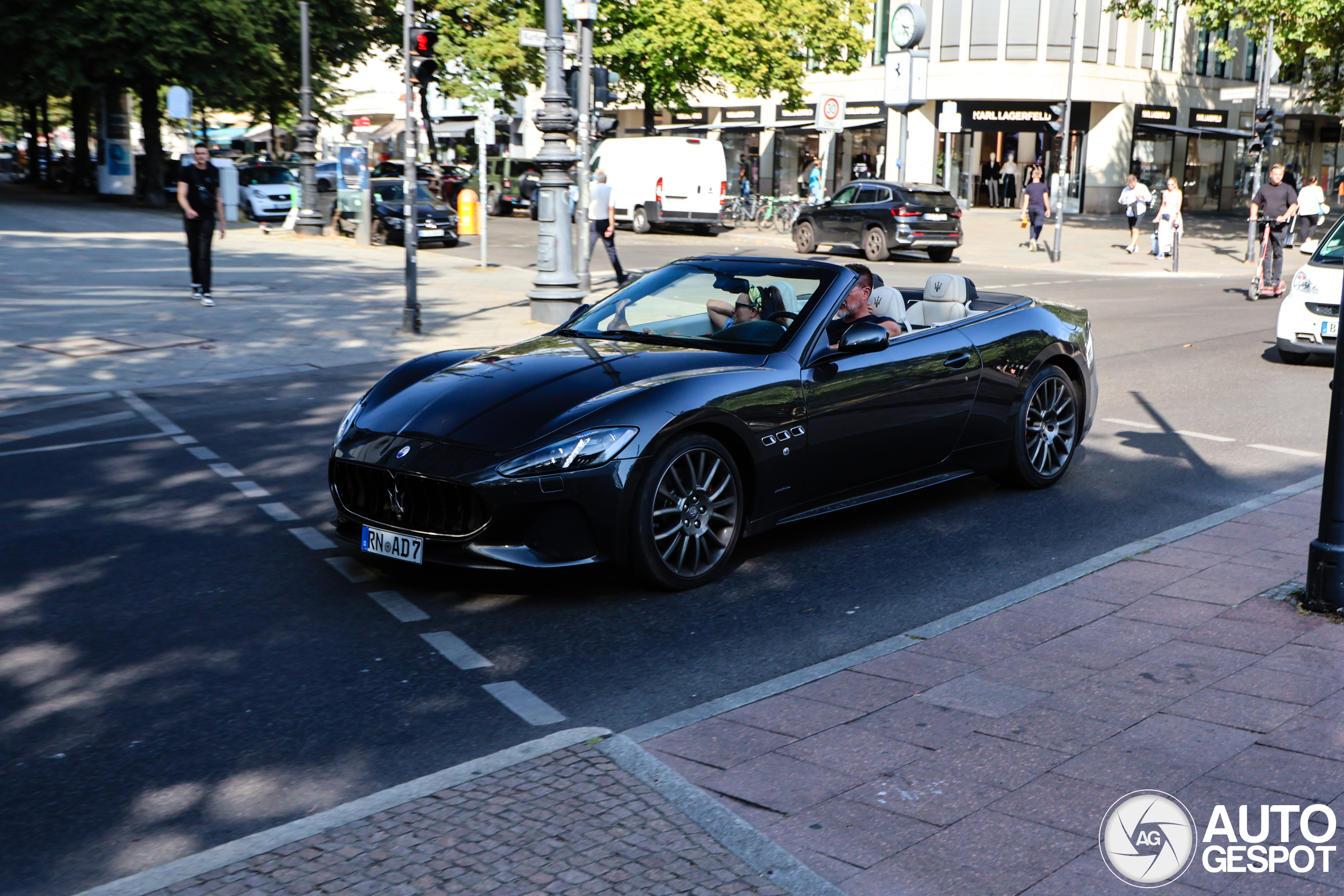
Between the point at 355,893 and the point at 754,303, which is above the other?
the point at 754,303

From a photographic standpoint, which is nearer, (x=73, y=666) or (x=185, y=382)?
(x=73, y=666)

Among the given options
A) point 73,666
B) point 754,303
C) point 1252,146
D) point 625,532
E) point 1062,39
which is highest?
point 1062,39

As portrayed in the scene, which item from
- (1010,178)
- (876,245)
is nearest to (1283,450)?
(876,245)

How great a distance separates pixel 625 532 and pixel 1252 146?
2680 cm

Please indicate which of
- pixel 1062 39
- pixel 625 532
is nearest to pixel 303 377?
pixel 625 532

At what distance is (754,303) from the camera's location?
6594 mm

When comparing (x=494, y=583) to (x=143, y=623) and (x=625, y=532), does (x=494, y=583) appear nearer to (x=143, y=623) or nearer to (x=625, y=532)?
(x=625, y=532)

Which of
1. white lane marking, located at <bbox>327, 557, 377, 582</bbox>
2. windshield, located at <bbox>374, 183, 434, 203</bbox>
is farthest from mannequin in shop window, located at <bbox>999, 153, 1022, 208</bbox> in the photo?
white lane marking, located at <bbox>327, 557, 377, 582</bbox>

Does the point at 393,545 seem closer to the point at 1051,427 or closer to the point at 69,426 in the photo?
the point at 1051,427

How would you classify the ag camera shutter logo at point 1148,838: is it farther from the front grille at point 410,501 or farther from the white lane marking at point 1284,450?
the white lane marking at point 1284,450

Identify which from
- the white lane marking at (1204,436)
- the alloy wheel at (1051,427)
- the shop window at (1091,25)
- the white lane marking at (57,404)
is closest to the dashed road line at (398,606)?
the alloy wheel at (1051,427)

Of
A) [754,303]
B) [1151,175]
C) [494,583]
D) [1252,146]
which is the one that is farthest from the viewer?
[1151,175]

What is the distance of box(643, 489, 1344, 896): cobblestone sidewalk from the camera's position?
336cm

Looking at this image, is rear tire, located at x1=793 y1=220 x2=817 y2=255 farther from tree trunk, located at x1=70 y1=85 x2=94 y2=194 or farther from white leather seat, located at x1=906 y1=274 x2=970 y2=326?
tree trunk, located at x1=70 y1=85 x2=94 y2=194
